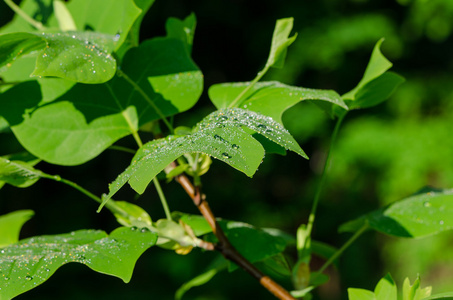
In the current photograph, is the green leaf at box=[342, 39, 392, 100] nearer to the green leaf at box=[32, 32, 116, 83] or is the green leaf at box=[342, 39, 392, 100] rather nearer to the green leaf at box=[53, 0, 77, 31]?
the green leaf at box=[32, 32, 116, 83]

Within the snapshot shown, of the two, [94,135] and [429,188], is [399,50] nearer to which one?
[429,188]

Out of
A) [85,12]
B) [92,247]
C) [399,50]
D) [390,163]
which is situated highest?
[85,12]

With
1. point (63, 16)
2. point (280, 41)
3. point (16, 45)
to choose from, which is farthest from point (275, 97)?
point (63, 16)

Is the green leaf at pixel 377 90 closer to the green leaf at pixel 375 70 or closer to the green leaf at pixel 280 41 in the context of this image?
the green leaf at pixel 375 70

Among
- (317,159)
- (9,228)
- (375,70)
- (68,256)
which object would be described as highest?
(375,70)

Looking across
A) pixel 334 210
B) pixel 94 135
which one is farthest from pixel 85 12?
pixel 334 210

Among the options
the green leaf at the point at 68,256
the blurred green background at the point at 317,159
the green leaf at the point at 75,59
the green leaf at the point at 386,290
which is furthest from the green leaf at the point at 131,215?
the blurred green background at the point at 317,159

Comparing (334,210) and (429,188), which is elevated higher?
(429,188)

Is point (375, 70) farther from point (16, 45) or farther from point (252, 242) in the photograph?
point (16, 45)
